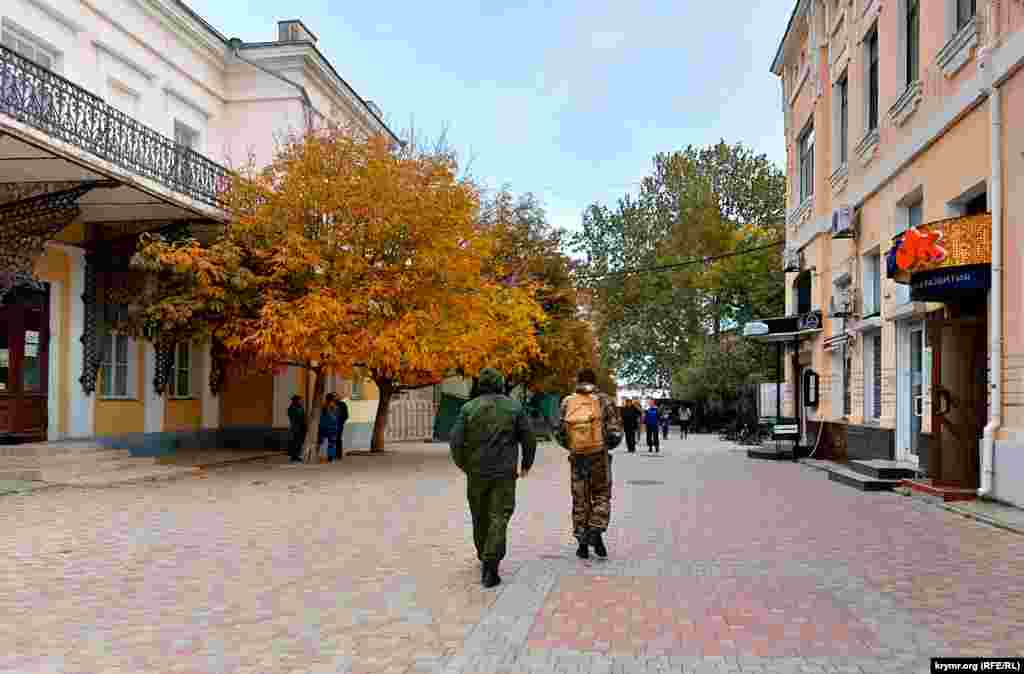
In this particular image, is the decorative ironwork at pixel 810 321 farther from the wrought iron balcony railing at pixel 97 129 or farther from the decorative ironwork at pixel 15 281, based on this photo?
the decorative ironwork at pixel 15 281

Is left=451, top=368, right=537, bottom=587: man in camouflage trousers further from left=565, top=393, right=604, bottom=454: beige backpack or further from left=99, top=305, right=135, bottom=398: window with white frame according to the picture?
left=99, top=305, right=135, bottom=398: window with white frame

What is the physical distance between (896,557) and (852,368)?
11.6m

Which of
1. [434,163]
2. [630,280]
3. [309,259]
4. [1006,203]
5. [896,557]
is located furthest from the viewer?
[630,280]

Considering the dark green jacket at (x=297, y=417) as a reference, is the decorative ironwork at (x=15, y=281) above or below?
above

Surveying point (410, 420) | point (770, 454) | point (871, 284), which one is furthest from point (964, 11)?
point (410, 420)

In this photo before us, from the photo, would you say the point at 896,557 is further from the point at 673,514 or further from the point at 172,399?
the point at 172,399

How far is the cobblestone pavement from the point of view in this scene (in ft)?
17.9

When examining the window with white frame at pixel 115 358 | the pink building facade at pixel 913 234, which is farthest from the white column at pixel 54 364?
the pink building facade at pixel 913 234

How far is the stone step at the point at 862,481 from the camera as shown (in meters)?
14.4

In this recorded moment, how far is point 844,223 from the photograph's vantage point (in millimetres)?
18797

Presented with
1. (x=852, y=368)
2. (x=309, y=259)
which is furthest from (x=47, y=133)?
(x=852, y=368)

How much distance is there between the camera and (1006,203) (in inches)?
470

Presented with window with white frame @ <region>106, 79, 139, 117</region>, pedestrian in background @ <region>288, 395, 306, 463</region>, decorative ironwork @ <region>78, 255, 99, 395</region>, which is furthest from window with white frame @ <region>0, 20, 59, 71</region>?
pedestrian in background @ <region>288, 395, 306, 463</region>

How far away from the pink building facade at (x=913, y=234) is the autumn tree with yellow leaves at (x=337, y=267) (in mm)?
7384
